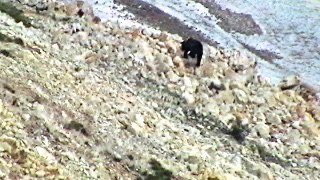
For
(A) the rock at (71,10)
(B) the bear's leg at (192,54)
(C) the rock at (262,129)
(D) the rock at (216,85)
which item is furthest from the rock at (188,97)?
(A) the rock at (71,10)

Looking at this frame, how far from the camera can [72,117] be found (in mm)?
18594

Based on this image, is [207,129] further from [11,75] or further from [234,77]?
[11,75]

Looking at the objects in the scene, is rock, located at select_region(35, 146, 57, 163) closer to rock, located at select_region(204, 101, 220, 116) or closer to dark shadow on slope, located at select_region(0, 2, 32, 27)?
rock, located at select_region(204, 101, 220, 116)

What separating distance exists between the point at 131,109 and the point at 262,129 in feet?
19.5

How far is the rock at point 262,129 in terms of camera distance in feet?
80.1

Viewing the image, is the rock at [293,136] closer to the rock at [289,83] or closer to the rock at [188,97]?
the rock at [188,97]

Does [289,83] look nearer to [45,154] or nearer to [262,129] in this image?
[262,129]

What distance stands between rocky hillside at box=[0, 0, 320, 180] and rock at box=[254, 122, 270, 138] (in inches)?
2.0

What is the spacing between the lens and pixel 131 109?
22.1 meters

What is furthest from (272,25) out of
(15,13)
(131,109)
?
(131,109)

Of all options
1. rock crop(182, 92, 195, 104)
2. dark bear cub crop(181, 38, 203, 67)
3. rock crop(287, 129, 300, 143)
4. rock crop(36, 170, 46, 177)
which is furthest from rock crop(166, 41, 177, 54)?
rock crop(36, 170, 46, 177)

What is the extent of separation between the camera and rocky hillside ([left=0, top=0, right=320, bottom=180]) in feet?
53.9

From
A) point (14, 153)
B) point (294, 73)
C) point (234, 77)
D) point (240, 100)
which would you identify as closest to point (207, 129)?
point (240, 100)

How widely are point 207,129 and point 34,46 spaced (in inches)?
309
